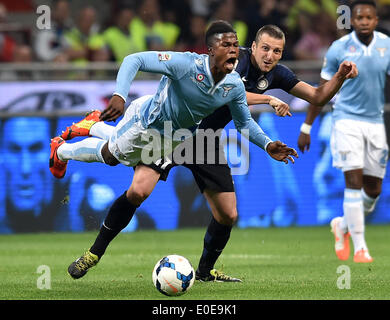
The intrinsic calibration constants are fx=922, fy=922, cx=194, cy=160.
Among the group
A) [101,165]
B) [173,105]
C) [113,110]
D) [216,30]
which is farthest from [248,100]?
[101,165]

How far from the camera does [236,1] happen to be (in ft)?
52.6

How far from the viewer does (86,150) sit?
317 inches

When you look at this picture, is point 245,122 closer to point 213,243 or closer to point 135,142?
point 135,142

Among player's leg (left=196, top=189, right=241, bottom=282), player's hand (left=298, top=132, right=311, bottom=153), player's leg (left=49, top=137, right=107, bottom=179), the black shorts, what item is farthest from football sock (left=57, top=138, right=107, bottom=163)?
player's hand (left=298, top=132, right=311, bottom=153)

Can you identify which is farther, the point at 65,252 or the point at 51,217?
the point at 51,217

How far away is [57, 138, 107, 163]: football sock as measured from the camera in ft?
26.2

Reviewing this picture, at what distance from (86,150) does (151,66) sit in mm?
1460

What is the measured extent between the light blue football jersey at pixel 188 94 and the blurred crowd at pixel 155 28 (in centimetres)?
644

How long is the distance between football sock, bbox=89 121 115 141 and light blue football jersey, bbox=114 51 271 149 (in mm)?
799

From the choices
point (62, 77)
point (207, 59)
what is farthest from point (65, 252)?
point (207, 59)

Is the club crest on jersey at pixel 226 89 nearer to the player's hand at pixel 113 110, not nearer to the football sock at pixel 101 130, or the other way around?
the player's hand at pixel 113 110

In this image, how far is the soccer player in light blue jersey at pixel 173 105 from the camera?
696 centimetres

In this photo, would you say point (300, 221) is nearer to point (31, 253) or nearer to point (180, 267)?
point (31, 253)

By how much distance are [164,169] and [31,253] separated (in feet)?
11.5
